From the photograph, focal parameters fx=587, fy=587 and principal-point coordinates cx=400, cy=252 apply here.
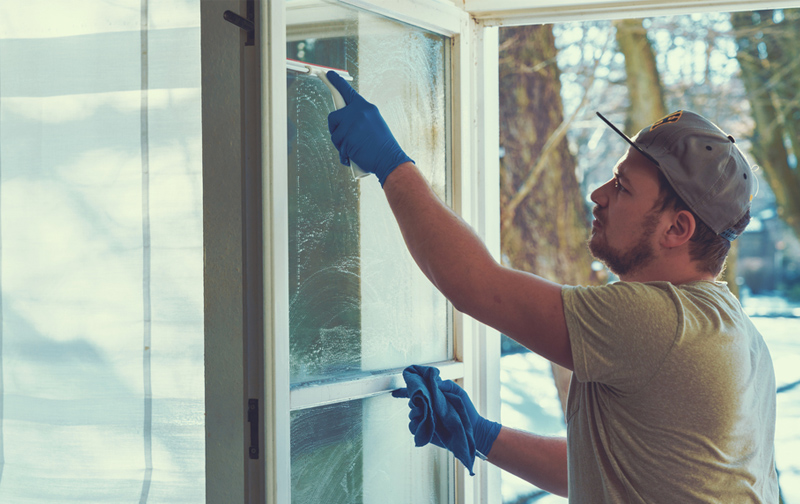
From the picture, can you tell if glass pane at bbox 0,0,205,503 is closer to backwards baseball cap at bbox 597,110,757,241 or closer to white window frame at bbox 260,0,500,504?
white window frame at bbox 260,0,500,504

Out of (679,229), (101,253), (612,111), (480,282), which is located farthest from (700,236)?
(612,111)

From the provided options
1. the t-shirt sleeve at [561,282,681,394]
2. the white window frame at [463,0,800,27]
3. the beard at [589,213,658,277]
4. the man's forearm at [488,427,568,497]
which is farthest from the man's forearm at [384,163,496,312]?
the white window frame at [463,0,800,27]

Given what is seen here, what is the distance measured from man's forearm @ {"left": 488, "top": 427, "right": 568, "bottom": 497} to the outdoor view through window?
2.38 metres

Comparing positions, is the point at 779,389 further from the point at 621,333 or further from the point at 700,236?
the point at 621,333

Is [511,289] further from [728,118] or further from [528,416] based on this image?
[728,118]

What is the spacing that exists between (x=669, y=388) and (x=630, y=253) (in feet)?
0.90

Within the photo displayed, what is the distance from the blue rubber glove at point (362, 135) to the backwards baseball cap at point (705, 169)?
48 cm

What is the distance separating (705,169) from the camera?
1.08 metres

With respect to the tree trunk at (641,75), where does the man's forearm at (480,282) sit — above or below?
below

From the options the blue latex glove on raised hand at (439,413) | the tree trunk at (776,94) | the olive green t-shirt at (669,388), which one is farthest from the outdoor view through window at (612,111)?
the olive green t-shirt at (669,388)

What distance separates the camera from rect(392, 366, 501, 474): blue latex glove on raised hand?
4.17 feet

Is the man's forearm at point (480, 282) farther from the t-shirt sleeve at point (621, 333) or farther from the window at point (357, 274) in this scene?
the window at point (357, 274)

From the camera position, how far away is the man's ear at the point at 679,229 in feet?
3.59

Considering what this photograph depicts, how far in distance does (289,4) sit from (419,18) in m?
0.37
